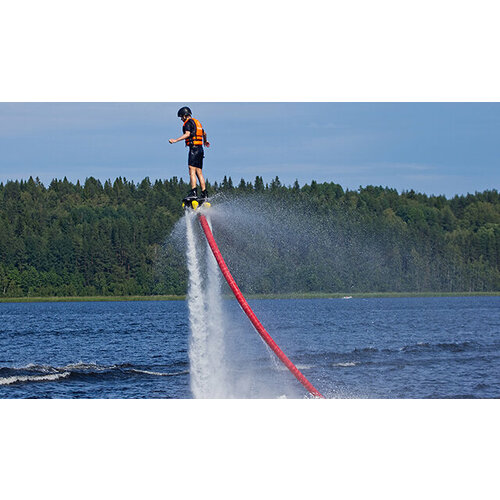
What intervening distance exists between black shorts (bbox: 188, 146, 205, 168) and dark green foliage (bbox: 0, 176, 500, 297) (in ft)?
239

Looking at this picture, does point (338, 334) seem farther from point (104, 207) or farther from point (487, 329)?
point (104, 207)

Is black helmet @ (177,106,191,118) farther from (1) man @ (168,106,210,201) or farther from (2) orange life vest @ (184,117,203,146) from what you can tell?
(2) orange life vest @ (184,117,203,146)

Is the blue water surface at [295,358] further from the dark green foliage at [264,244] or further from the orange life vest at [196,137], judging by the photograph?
the dark green foliage at [264,244]

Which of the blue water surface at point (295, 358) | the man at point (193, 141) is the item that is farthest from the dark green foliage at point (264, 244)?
A: the man at point (193, 141)

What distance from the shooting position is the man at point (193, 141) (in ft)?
68.4

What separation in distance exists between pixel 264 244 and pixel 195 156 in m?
72.7

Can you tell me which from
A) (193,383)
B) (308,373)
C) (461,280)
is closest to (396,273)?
(461,280)

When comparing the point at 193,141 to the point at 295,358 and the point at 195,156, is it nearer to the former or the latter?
the point at 195,156

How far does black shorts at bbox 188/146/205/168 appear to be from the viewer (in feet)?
69.6

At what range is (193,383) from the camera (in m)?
32.1

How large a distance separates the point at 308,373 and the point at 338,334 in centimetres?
2954

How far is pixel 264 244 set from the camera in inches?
3696

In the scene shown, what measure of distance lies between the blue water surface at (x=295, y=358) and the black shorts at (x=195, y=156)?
15521 mm

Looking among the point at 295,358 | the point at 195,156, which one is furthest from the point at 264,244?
the point at 195,156
